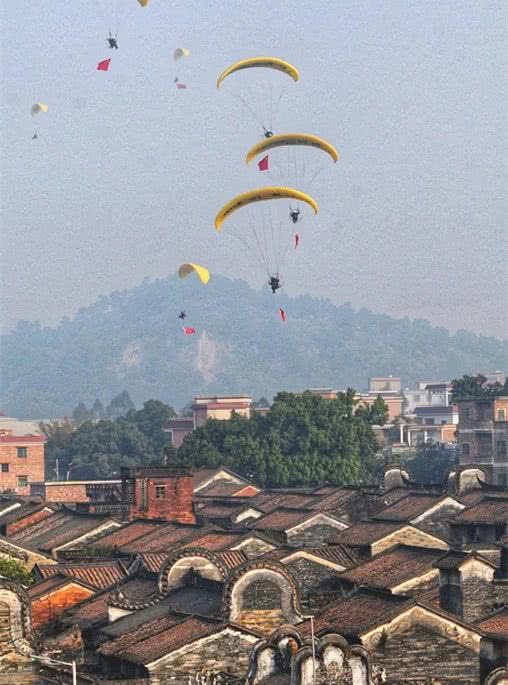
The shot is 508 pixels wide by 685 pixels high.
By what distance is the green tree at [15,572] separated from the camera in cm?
4906

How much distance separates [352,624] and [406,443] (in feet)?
401

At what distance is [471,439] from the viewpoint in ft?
350

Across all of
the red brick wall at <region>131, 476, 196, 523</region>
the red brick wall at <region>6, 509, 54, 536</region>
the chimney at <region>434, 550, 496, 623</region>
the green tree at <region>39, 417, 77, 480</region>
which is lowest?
the chimney at <region>434, 550, 496, 623</region>

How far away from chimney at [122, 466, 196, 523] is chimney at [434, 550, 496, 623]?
35.1 m

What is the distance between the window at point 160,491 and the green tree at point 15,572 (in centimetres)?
2009

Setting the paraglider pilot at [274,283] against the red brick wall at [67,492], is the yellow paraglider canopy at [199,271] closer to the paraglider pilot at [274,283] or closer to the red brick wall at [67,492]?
the paraglider pilot at [274,283]

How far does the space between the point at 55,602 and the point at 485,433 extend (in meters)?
63.8

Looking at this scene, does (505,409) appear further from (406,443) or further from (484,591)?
(484,591)

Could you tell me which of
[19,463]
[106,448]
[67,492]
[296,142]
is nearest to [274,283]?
[296,142]

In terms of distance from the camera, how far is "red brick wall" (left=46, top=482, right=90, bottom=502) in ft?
324

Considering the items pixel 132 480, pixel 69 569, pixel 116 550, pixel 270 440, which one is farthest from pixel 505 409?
pixel 69 569

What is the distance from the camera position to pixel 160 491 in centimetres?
7125

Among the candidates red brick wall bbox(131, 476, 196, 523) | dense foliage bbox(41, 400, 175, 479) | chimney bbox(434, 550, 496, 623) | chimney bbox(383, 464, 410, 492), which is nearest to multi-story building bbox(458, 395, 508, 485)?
chimney bbox(383, 464, 410, 492)

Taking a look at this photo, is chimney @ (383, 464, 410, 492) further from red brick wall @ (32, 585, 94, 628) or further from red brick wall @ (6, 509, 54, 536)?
red brick wall @ (32, 585, 94, 628)
